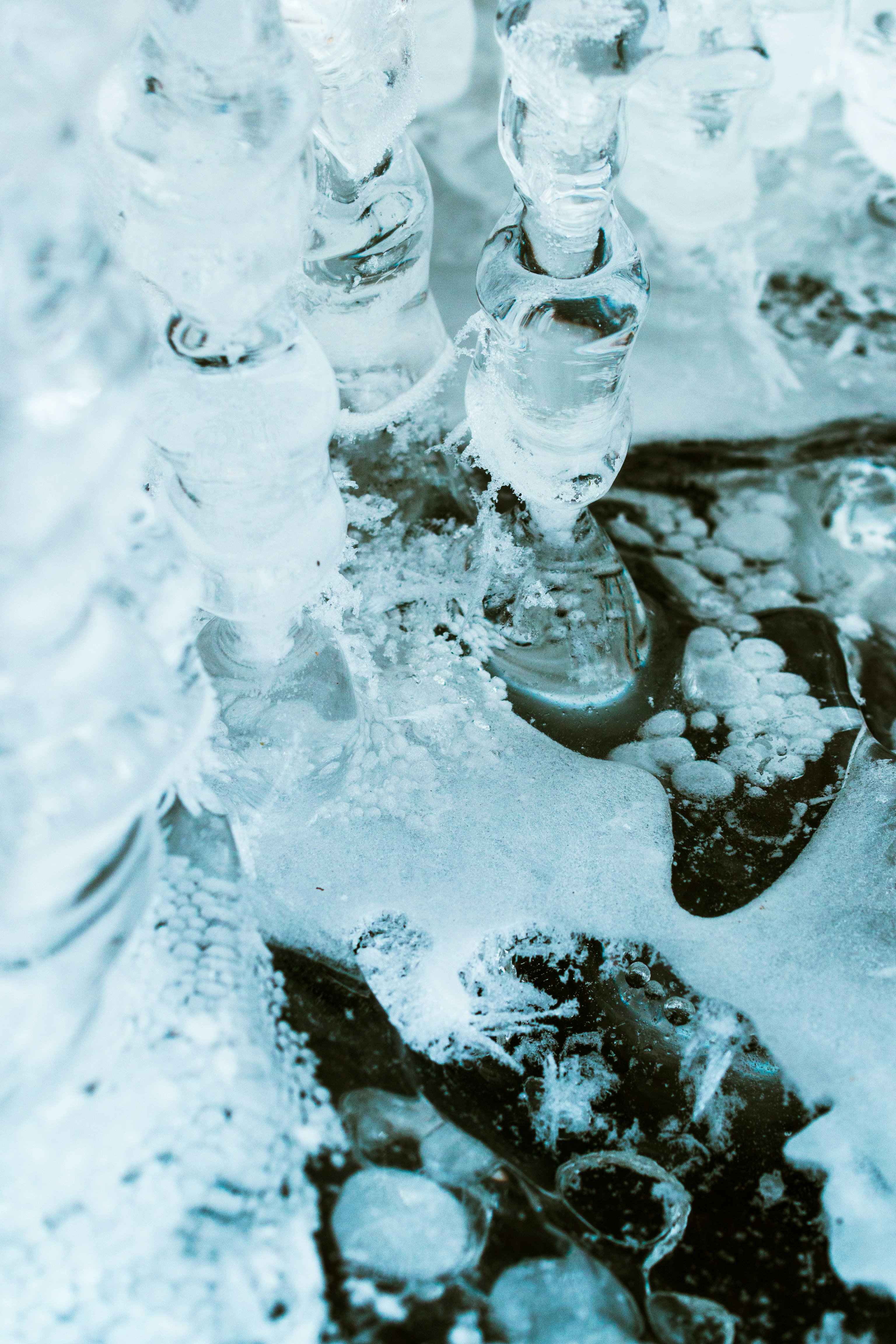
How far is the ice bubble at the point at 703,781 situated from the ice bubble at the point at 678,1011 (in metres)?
0.11

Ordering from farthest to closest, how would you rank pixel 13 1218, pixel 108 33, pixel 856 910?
pixel 856 910
pixel 13 1218
pixel 108 33

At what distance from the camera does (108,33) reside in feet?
0.95

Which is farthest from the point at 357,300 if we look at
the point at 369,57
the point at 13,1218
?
the point at 13,1218

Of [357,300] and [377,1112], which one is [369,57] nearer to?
[357,300]

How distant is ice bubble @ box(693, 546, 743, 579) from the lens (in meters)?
0.72

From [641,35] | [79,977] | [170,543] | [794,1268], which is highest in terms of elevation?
[641,35]

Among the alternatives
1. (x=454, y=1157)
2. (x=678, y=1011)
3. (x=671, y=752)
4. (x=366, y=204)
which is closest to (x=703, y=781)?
(x=671, y=752)

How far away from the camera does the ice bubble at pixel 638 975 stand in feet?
1.75

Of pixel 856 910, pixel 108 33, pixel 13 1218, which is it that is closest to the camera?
pixel 108 33

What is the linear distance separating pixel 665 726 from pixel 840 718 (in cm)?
10

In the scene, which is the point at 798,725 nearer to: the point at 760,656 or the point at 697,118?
the point at 760,656

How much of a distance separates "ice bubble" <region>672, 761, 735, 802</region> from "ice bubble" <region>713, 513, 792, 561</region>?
0.59 feet

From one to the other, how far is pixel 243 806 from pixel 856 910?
293mm

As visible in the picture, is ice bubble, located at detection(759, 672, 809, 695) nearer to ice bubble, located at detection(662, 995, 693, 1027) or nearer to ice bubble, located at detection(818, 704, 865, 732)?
ice bubble, located at detection(818, 704, 865, 732)
